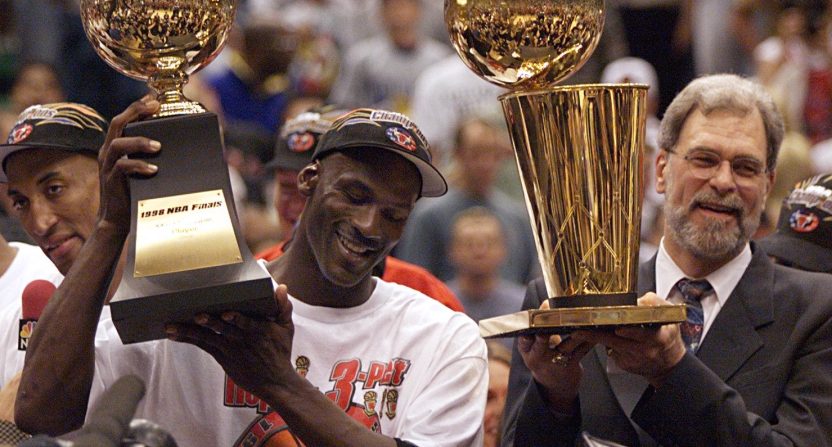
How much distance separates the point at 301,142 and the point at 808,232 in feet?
6.62

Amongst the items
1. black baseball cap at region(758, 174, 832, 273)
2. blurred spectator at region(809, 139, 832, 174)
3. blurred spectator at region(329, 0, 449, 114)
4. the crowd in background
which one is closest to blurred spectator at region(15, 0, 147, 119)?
the crowd in background

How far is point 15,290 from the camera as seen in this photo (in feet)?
16.1

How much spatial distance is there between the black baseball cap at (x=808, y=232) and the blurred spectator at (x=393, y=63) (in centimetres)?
552

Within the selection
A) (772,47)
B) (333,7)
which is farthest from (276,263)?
(333,7)

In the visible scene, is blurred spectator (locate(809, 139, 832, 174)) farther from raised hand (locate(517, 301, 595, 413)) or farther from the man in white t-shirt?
raised hand (locate(517, 301, 595, 413))

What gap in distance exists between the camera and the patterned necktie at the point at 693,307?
419 cm

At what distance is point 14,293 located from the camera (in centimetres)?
489

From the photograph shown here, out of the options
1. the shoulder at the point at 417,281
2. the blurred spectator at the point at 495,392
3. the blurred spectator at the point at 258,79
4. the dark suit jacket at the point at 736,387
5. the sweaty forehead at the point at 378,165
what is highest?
the blurred spectator at the point at 258,79

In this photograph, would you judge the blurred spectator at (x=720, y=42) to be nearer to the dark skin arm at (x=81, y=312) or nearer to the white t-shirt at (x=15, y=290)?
the white t-shirt at (x=15, y=290)

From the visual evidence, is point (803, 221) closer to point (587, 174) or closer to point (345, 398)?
point (587, 174)

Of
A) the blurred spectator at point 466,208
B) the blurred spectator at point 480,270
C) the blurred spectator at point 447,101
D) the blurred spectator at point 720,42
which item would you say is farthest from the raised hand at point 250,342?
the blurred spectator at point 720,42

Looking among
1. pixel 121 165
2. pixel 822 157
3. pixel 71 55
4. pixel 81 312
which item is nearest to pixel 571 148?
pixel 121 165

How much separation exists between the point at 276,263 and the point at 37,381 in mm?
843

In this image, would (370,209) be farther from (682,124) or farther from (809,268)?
→ (809,268)
